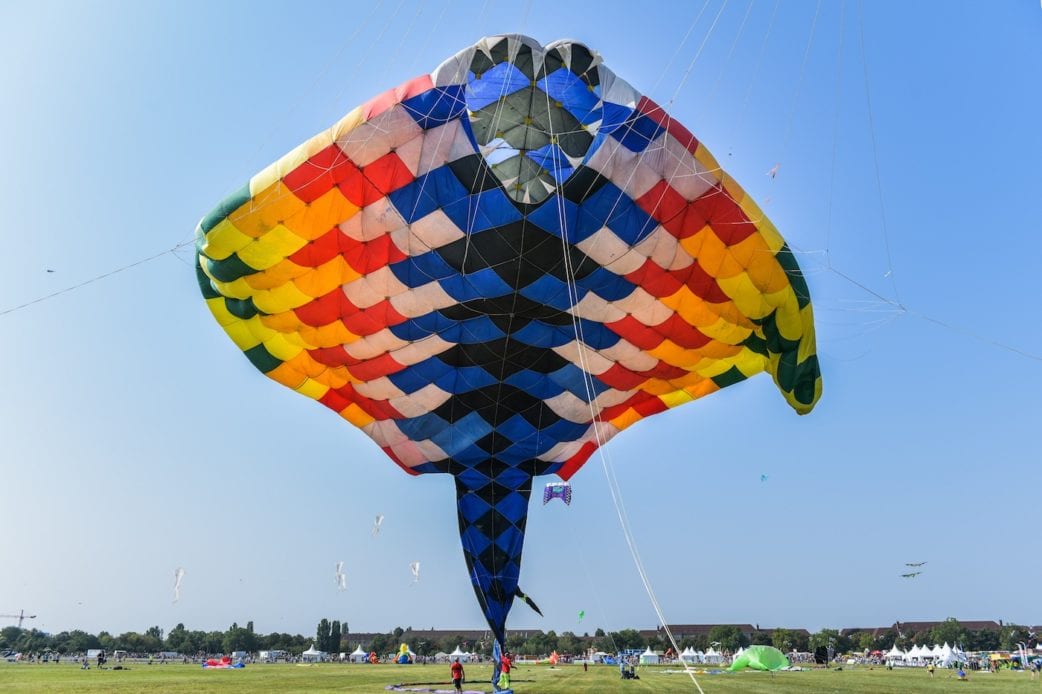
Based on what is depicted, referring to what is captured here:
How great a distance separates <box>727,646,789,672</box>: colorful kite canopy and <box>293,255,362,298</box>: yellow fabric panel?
3520 centimetres

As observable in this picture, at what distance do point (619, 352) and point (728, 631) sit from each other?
4028 inches

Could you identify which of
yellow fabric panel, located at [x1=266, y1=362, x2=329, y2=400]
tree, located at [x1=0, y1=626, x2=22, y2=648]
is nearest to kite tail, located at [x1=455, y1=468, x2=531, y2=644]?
yellow fabric panel, located at [x1=266, y1=362, x2=329, y2=400]

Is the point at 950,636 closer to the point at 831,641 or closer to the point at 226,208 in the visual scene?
the point at 831,641

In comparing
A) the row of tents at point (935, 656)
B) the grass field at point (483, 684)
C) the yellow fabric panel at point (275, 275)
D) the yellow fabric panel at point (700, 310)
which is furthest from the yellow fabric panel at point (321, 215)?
the row of tents at point (935, 656)

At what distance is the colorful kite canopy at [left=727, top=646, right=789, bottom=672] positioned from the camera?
39438 mm

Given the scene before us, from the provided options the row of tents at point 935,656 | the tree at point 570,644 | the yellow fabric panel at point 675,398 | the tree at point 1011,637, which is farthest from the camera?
the tree at point 570,644

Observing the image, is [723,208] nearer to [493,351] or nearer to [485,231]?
[485,231]

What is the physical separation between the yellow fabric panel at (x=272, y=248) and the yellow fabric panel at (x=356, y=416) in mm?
5261

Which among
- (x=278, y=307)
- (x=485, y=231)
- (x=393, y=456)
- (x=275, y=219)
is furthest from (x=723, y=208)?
(x=393, y=456)

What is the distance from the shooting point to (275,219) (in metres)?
11.0

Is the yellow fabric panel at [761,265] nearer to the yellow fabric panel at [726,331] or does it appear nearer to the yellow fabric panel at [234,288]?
the yellow fabric panel at [726,331]

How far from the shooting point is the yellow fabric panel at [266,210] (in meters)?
10.8

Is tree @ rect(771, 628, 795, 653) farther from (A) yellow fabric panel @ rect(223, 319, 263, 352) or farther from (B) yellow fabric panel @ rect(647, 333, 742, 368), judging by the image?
(A) yellow fabric panel @ rect(223, 319, 263, 352)

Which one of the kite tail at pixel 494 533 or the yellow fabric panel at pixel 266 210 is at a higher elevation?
the yellow fabric panel at pixel 266 210
